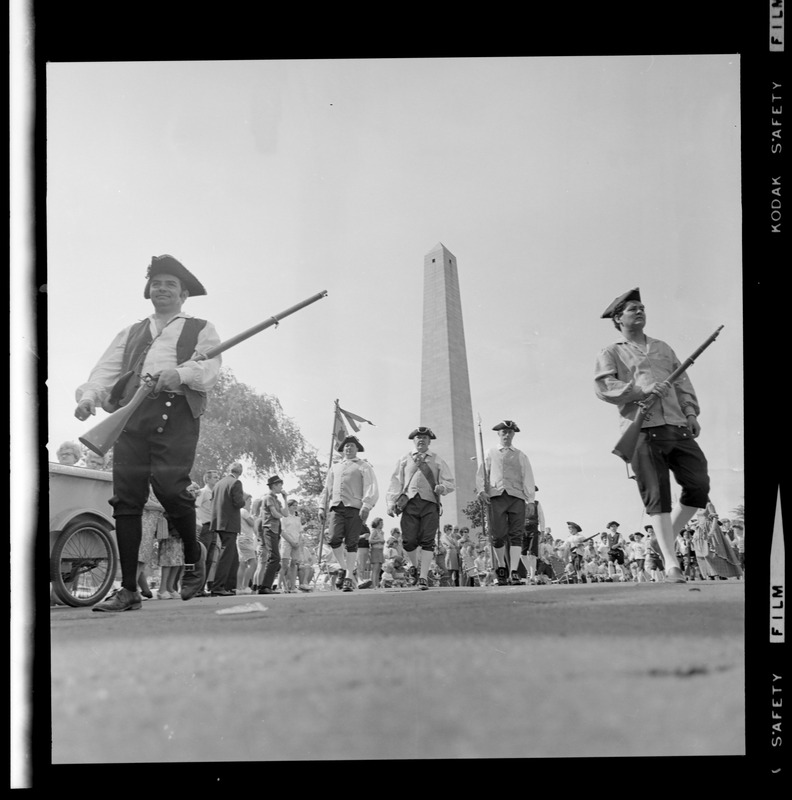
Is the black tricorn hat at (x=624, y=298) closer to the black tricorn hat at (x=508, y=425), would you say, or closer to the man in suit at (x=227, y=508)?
the black tricorn hat at (x=508, y=425)

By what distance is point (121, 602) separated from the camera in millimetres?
3760

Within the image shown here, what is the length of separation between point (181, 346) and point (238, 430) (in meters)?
0.48

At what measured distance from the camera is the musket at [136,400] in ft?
12.4

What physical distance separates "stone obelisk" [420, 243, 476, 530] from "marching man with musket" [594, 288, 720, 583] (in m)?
0.63

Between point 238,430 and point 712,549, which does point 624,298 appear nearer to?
point 712,549

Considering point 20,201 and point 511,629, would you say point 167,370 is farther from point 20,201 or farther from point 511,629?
point 511,629

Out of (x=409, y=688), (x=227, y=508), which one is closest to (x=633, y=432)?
(x=409, y=688)

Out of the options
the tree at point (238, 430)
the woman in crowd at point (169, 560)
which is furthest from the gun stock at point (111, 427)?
the woman in crowd at point (169, 560)

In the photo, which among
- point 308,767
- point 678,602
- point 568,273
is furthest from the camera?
point 568,273

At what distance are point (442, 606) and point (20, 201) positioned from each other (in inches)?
101

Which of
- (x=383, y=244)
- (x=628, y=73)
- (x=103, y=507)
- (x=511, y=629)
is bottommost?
(x=511, y=629)

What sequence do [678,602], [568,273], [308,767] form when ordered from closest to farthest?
1. [308,767]
2. [678,602]
3. [568,273]

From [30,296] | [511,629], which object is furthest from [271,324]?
[511,629]

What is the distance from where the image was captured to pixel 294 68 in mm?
3795
